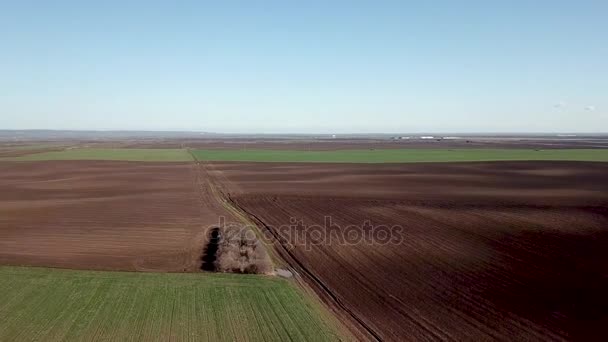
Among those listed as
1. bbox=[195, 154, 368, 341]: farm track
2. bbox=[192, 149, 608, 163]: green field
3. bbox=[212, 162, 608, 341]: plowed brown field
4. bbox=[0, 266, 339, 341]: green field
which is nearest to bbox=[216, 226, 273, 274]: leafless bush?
bbox=[0, 266, 339, 341]: green field

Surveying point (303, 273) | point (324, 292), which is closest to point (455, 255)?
point (303, 273)

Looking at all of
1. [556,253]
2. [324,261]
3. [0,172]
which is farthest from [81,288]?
[0,172]

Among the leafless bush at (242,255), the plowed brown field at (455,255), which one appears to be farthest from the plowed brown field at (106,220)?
the plowed brown field at (455,255)

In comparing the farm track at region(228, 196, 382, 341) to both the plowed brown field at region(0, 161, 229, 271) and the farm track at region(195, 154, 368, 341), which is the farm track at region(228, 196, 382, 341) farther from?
the plowed brown field at region(0, 161, 229, 271)

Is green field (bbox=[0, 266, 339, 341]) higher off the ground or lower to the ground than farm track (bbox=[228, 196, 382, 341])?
higher

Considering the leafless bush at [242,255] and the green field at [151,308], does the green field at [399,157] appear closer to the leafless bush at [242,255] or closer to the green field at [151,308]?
the leafless bush at [242,255]

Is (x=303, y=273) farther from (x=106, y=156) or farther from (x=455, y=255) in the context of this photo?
(x=106, y=156)

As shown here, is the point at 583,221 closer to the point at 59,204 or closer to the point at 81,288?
the point at 81,288
